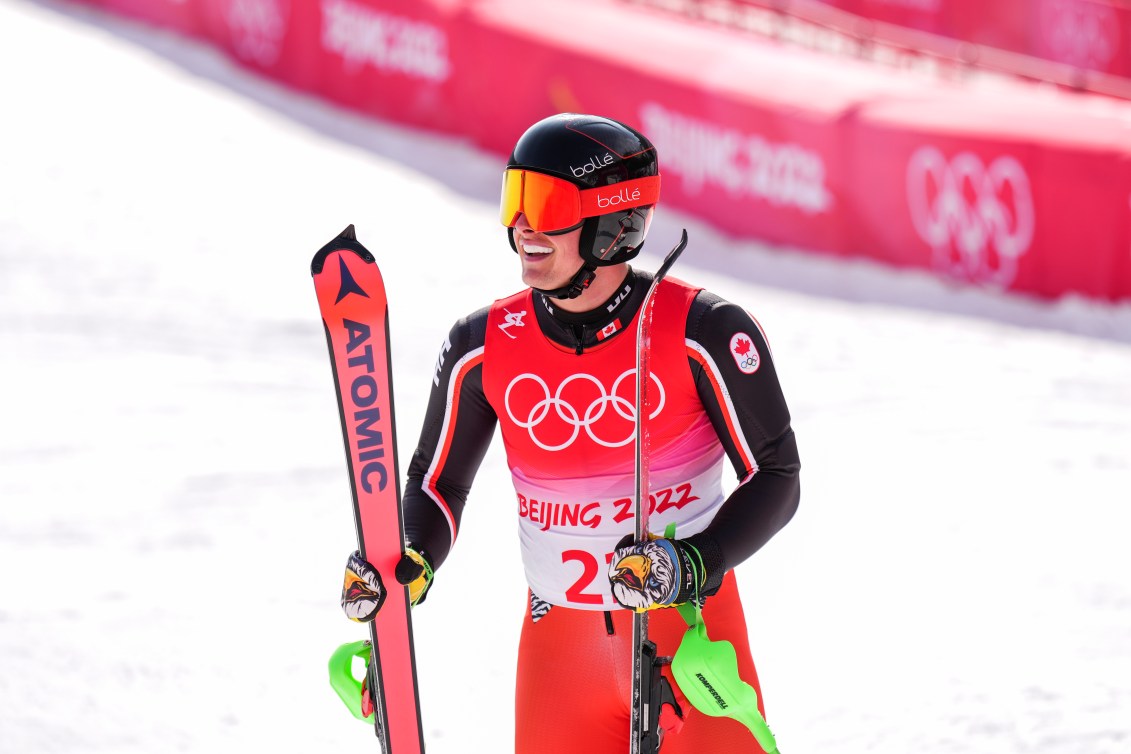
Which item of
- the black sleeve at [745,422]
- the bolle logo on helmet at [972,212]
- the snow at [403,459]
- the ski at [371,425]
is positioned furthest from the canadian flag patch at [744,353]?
the bolle logo on helmet at [972,212]

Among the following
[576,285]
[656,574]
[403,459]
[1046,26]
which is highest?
[576,285]

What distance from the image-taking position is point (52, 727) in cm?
584

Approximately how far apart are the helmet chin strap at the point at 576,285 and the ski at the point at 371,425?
1.24ft

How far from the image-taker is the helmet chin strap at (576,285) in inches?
136

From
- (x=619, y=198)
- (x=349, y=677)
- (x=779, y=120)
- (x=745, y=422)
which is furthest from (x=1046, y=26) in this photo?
(x=349, y=677)

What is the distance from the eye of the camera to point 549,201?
3389mm

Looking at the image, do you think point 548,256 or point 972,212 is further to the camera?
point 972,212

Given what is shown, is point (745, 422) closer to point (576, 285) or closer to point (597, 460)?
point (597, 460)

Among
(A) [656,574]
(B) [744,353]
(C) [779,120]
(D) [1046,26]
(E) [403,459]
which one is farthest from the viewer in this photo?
(D) [1046,26]

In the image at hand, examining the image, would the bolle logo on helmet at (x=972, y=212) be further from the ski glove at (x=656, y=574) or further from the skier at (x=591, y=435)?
the ski glove at (x=656, y=574)

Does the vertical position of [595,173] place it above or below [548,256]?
above

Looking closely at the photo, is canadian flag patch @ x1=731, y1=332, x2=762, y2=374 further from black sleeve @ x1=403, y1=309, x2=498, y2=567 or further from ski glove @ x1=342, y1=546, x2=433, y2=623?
ski glove @ x1=342, y1=546, x2=433, y2=623

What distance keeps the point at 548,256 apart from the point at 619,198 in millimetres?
204

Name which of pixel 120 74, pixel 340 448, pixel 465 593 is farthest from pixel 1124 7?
pixel 465 593
